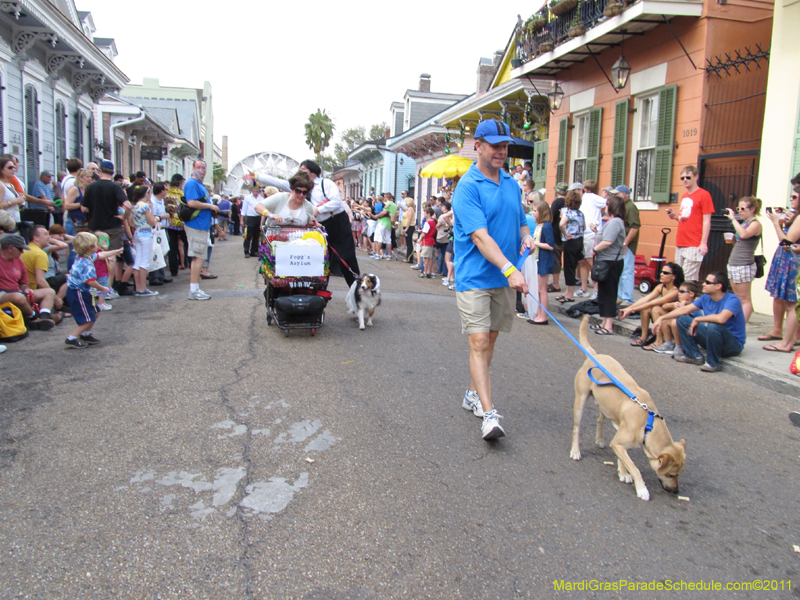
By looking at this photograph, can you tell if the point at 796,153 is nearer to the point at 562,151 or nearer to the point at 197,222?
the point at 562,151

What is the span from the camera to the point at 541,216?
9602mm

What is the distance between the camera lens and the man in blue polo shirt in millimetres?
4371

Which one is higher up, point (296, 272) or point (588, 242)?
point (588, 242)

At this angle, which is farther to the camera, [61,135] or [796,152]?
[61,135]

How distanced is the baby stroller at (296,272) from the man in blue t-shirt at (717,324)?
437cm

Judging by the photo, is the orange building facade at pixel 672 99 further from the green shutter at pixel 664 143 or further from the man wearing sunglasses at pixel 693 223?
the man wearing sunglasses at pixel 693 223

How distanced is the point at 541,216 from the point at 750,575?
722 cm

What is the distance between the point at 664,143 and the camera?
12070mm

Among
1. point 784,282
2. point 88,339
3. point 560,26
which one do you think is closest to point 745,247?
point 784,282

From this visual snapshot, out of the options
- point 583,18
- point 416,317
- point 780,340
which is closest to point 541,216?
point 416,317

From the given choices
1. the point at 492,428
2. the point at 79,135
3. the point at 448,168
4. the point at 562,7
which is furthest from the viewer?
the point at 448,168

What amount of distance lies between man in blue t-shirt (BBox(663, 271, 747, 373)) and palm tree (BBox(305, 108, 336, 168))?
79.0 meters

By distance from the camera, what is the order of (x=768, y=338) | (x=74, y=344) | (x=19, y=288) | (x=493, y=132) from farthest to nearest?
(x=768, y=338)
(x=19, y=288)
(x=74, y=344)
(x=493, y=132)

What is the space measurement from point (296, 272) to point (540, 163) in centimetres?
1215
